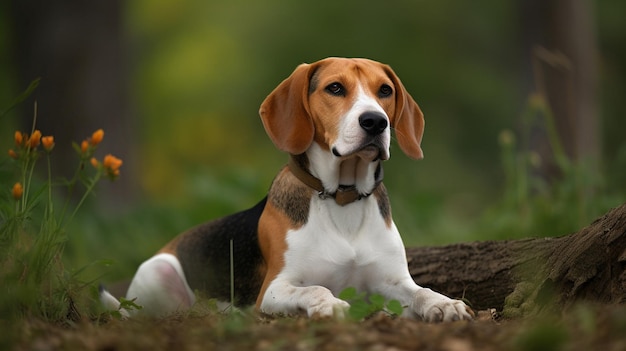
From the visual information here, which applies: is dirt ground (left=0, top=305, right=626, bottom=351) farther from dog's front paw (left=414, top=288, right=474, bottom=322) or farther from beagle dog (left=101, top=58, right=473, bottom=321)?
beagle dog (left=101, top=58, right=473, bottom=321)

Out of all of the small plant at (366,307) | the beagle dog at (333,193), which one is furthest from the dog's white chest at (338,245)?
the small plant at (366,307)

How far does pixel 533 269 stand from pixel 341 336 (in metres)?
1.82

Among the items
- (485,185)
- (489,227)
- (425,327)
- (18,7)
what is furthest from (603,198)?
(485,185)

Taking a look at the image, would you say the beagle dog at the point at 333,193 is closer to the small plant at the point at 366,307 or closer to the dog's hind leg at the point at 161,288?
the small plant at the point at 366,307

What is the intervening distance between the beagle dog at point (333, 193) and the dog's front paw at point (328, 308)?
0.61 ft

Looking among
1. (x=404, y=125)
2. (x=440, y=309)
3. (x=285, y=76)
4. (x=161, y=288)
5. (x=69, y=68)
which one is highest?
(x=404, y=125)

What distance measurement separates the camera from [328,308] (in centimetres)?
409

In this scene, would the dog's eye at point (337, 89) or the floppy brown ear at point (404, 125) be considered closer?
the dog's eye at point (337, 89)

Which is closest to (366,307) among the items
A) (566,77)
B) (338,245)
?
(338,245)

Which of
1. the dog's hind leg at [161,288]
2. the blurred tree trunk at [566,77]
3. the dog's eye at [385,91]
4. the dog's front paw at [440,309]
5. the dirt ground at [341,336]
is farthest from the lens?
the blurred tree trunk at [566,77]

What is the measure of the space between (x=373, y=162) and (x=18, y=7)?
9147 mm

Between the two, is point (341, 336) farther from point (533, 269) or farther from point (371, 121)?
point (533, 269)

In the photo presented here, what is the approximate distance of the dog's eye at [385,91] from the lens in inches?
186

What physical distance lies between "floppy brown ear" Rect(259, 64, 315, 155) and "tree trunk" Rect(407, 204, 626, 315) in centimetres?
118
